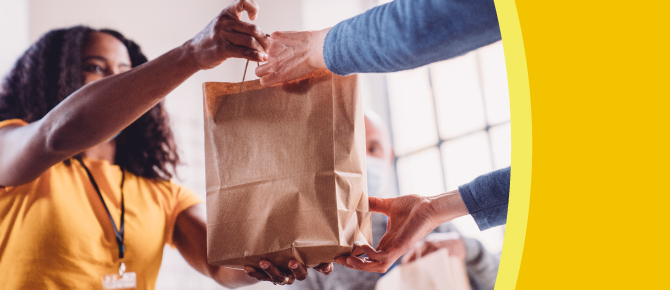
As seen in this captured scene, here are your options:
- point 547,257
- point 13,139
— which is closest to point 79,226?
point 13,139

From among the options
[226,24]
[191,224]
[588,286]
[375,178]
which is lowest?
[375,178]

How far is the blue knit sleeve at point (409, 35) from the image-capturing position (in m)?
0.53

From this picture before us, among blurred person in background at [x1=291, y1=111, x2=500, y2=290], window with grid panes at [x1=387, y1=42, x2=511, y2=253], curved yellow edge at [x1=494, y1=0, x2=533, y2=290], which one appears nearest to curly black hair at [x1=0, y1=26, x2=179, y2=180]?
blurred person in background at [x1=291, y1=111, x2=500, y2=290]

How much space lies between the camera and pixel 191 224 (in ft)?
3.45

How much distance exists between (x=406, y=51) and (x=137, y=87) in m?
0.41

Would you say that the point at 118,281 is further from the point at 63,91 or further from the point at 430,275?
the point at 430,275

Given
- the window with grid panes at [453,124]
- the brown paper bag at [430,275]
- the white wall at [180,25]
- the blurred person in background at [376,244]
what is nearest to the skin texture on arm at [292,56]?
the blurred person in background at [376,244]

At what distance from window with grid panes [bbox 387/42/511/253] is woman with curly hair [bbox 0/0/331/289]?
1.30m

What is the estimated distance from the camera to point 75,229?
35.7 inches

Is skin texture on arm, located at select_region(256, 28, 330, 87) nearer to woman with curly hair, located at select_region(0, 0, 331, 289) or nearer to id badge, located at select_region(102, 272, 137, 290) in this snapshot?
woman with curly hair, located at select_region(0, 0, 331, 289)

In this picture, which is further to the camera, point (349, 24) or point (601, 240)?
point (349, 24)

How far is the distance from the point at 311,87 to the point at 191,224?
0.54 m

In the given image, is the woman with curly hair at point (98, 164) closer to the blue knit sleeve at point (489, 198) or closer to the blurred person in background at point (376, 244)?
the blue knit sleeve at point (489, 198)

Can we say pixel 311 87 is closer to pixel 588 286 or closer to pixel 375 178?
pixel 588 286
